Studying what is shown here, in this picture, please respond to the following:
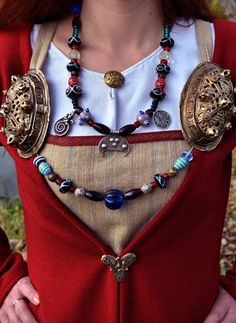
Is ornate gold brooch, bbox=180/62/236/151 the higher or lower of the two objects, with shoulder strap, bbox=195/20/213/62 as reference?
lower

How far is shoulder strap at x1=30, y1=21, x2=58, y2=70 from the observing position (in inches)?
45.5

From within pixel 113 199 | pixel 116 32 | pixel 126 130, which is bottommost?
pixel 113 199

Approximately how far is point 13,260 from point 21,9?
594mm

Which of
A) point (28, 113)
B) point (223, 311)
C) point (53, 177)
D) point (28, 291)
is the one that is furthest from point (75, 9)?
point (223, 311)

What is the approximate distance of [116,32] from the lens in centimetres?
121

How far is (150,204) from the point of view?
111cm

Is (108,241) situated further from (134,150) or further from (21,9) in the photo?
(21,9)

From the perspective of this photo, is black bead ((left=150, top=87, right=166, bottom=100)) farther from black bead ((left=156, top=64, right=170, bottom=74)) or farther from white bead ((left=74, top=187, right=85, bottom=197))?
white bead ((left=74, top=187, right=85, bottom=197))

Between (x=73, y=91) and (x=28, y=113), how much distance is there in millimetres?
100

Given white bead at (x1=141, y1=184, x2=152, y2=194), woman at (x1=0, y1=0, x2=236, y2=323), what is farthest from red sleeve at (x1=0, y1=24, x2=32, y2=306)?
white bead at (x1=141, y1=184, x2=152, y2=194)

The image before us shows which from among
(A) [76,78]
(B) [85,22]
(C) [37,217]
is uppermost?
(B) [85,22]

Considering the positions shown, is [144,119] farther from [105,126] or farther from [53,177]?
[53,177]

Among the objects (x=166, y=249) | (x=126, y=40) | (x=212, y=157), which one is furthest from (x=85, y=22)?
(x=166, y=249)

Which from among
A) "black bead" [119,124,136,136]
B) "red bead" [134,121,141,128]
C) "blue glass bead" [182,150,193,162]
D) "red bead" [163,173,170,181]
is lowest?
"red bead" [163,173,170,181]
